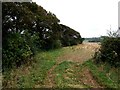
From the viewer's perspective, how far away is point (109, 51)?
42.1ft

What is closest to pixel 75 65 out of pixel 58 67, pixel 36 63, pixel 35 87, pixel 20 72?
pixel 58 67

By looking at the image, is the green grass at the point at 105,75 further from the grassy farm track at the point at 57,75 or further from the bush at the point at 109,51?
the bush at the point at 109,51

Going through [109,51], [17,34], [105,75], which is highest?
[17,34]

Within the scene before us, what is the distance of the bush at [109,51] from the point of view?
487 inches

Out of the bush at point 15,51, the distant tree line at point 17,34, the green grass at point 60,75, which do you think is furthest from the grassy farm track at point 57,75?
the distant tree line at point 17,34

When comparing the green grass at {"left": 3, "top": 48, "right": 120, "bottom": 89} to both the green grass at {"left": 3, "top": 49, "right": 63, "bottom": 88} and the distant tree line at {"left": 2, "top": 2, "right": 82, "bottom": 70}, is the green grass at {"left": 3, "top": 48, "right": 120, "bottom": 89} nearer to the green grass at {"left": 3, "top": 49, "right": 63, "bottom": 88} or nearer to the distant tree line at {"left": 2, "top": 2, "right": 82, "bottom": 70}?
the green grass at {"left": 3, "top": 49, "right": 63, "bottom": 88}

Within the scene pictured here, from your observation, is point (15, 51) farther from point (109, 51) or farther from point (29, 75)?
point (109, 51)

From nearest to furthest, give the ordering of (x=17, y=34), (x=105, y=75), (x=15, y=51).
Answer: (x=105, y=75)
(x=15, y=51)
(x=17, y=34)

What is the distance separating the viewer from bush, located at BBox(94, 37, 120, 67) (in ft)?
40.6

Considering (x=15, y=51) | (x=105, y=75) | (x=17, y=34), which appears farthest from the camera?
(x=17, y=34)

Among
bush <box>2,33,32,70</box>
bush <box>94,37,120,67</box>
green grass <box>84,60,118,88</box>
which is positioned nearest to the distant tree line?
bush <box>2,33,32,70</box>

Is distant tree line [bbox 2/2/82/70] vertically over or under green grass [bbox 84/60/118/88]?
over

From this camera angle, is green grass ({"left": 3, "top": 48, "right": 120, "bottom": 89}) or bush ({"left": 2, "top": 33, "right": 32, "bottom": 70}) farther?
bush ({"left": 2, "top": 33, "right": 32, "bottom": 70})

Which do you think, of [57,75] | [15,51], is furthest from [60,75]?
[15,51]
